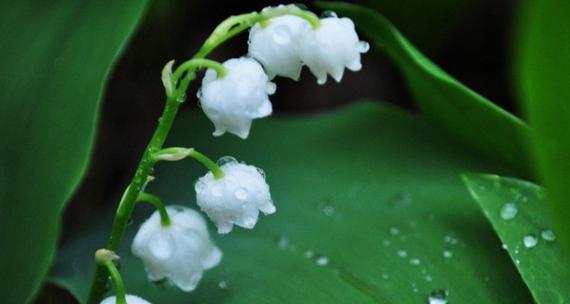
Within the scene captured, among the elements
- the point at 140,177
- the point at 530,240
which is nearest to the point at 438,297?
the point at 530,240

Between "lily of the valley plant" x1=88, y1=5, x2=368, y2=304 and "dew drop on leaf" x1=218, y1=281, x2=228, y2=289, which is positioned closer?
"lily of the valley plant" x1=88, y1=5, x2=368, y2=304

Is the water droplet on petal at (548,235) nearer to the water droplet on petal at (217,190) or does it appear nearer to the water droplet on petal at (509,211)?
the water droplet on petal at (509,211)

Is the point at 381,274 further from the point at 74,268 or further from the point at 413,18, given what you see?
the point at 413,18

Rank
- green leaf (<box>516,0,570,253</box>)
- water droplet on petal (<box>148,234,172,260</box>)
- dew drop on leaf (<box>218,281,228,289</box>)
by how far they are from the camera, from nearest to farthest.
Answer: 1. green leaf (<box>516,0,570,253</box>)
2. water droplet on petal (<box>148,234,172,260</box>)
3. dew drop on leaf (<box>218,281,228,289</box>)

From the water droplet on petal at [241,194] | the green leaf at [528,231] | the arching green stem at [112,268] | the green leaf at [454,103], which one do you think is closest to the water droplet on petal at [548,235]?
the green leaf at [528,231]

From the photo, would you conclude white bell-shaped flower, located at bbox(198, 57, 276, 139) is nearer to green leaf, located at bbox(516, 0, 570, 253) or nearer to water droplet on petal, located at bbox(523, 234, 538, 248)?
green leaf, located at bbox(516, 0, 570, 253)

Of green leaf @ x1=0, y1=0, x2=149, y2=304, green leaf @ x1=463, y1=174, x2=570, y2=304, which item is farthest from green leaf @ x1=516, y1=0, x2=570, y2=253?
green leaf @ x1=0, y1=0, x2=149, y2=304

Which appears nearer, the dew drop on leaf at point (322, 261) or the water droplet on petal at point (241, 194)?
the water droplet on petal at point (241, 194)

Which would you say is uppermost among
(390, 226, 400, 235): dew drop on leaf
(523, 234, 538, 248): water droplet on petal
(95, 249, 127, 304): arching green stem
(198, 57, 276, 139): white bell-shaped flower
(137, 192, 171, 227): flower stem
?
(198, 57, 276, 139): white bell-shaped flower
